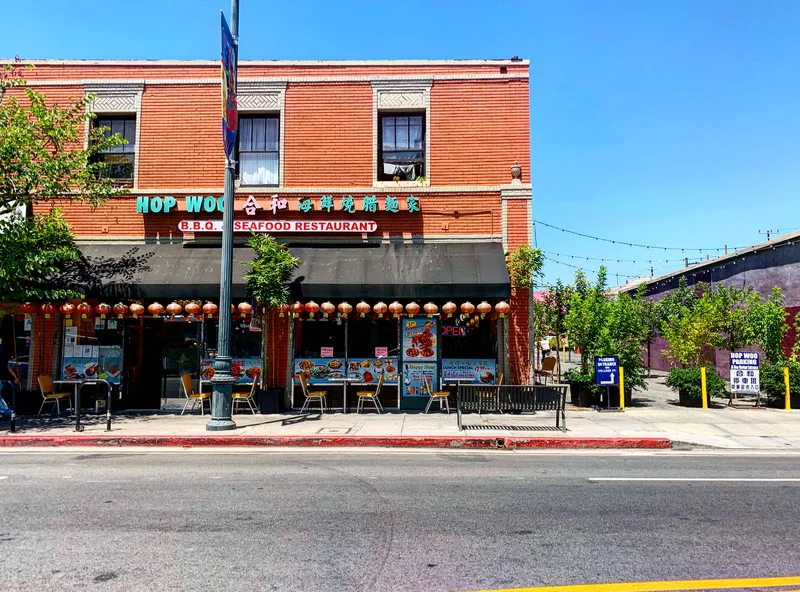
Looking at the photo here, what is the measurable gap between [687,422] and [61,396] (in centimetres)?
1404

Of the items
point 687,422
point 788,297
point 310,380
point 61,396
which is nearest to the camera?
point 687,422

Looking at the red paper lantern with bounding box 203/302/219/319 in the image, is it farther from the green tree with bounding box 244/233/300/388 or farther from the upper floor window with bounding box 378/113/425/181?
the upper floor window with bounding box 378/113/425/181

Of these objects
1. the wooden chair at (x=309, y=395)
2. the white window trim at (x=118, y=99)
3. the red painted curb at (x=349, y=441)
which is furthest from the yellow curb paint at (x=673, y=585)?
the white window trim at (x=118, y=99)

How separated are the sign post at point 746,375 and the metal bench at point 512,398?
619 centimetres

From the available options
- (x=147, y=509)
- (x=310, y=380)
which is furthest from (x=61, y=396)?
(x=147, y=509)

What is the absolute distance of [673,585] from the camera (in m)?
3.96

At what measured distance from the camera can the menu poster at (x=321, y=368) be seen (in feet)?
47.4

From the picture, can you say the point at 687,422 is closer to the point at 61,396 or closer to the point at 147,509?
the point at 147,509

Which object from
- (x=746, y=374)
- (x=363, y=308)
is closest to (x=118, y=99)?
(x=363, y=308)

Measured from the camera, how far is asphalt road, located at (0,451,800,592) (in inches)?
164

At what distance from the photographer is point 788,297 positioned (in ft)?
68.1

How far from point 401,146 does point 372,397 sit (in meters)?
6.77

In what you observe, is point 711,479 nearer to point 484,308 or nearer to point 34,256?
point 484,308

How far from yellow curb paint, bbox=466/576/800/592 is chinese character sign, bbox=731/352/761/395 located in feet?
40.0
